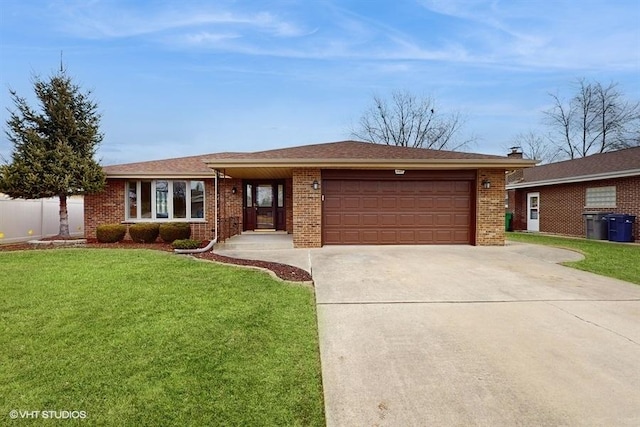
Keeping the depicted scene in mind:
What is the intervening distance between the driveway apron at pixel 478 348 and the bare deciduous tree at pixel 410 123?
27.9m

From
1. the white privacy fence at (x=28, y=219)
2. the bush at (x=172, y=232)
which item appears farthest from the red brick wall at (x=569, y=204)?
the white privacy fence at (x=28, y=219)

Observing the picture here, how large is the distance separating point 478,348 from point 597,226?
15.1m

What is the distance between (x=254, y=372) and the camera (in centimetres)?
330

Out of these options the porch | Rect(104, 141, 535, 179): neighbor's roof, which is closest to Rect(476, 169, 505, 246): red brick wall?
Rect(104, 141, 535, 179): neighbor's roof

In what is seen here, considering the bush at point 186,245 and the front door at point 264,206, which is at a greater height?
the front door at point 264,206

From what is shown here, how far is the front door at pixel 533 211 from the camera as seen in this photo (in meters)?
20.1

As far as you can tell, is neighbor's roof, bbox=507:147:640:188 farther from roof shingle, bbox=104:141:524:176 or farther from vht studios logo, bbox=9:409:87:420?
vht studios logo, bbox=9:409:87:420

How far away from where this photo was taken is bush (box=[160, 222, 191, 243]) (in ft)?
39.9

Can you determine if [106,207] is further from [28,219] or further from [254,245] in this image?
[254,245]

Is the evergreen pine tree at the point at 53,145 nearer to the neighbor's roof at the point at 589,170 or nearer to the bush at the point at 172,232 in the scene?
the bush at the point at 172,232

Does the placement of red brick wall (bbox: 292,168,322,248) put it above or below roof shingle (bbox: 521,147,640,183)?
below

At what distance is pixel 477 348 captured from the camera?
3.94m

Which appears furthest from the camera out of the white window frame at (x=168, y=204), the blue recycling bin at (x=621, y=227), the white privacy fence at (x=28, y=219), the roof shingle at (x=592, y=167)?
the roof shingle at (x=592, y=167)

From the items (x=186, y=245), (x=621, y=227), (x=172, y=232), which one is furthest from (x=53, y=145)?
(x=621, y=227)
